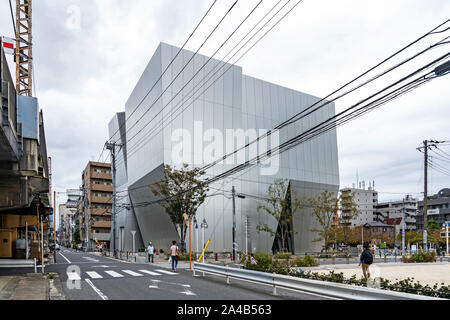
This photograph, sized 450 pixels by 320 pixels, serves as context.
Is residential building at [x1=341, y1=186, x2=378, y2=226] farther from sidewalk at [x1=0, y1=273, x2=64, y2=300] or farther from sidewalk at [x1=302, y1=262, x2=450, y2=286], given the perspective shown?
sidewalk at [x1=0, y1=273, x2=64, y2=300]

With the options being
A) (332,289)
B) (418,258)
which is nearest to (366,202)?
(418,258)

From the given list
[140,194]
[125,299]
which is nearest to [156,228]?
[140,194]

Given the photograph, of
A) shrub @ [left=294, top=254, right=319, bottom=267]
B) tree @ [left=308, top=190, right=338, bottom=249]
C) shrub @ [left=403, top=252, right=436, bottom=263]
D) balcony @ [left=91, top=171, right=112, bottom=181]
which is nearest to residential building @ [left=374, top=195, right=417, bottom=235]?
tree @ [left=308, top=190, right=338, bottom=249]

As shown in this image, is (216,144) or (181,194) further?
(216,144)

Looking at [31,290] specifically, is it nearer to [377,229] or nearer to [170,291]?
[170,291]

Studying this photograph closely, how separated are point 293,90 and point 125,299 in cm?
5125

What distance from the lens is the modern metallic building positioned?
43.5 metres

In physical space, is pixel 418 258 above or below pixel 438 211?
below

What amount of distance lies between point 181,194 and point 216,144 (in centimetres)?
975

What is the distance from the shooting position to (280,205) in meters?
49.6

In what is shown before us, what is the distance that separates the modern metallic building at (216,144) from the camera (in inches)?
1711

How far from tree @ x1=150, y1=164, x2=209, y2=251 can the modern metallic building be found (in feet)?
7.68

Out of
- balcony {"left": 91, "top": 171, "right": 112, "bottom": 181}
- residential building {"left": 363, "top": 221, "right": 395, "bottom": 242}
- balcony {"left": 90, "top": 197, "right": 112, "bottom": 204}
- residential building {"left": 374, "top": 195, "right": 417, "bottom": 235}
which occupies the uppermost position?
balcony {"left": 91, "top": 171, "right": 112, "bottom": 181}
